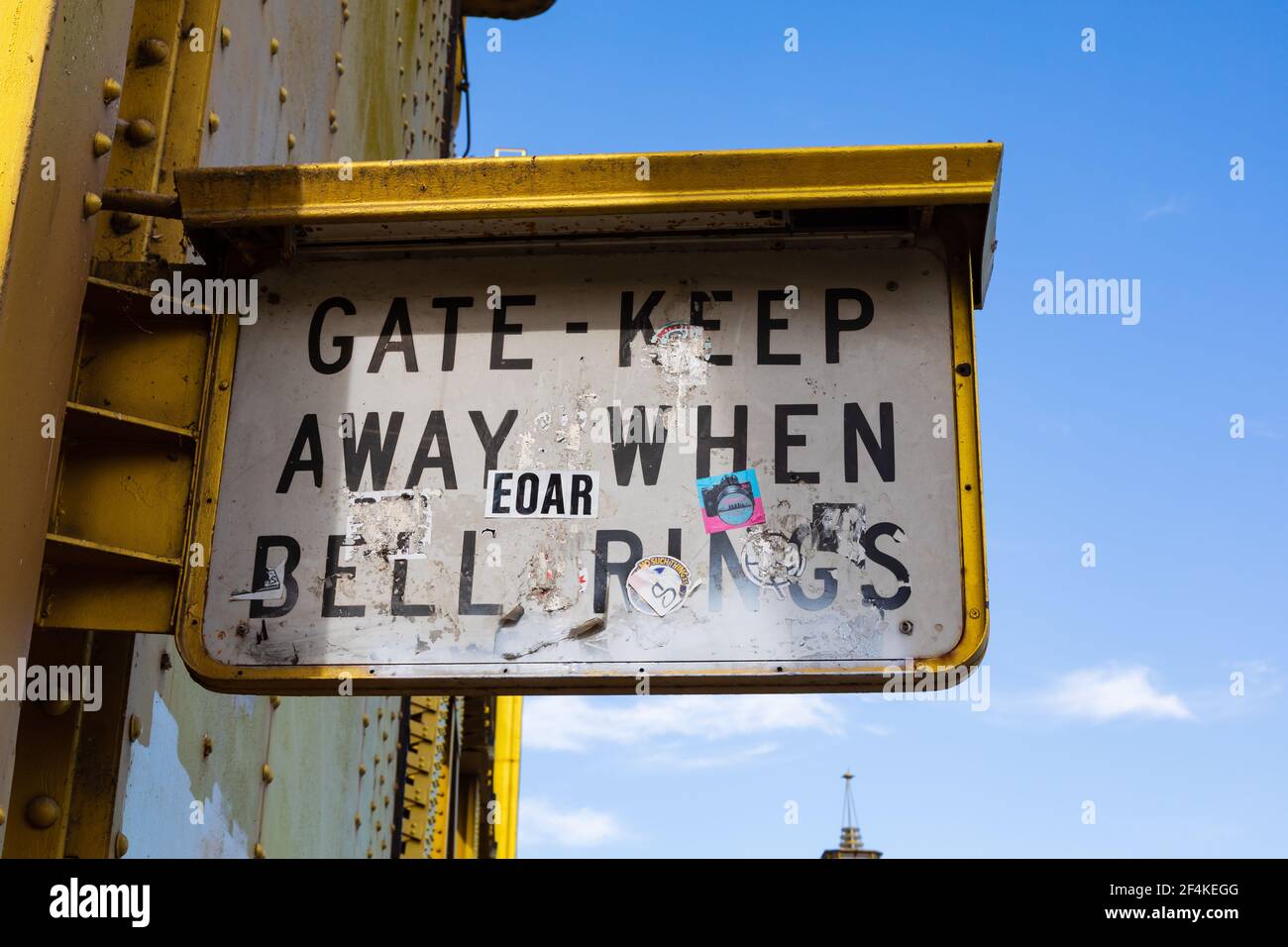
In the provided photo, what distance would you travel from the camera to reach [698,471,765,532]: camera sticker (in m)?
3.25

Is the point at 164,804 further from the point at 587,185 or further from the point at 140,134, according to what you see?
the point at 587,185

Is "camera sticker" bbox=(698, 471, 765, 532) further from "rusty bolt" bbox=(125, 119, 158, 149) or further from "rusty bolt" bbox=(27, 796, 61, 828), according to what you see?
"rusty bolt" bbox=(125, 119, 158, 149)

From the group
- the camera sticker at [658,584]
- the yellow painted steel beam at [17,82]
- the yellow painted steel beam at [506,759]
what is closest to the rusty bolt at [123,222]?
the yellow painted steel beam at [17,82]

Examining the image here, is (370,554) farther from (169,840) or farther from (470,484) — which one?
(169,840)

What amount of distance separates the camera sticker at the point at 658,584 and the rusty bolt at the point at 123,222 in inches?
64.0

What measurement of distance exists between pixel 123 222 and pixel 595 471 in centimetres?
143

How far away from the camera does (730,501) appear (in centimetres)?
329

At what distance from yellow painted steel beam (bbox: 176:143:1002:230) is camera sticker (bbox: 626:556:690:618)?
85 centimetres

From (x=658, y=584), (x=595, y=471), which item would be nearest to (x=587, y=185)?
(x=595, y=471)

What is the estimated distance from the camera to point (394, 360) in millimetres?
3545

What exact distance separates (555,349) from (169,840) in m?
1.71

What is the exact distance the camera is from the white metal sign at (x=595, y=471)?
10.4 ft

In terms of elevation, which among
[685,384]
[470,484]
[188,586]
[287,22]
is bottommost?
[188,586]
